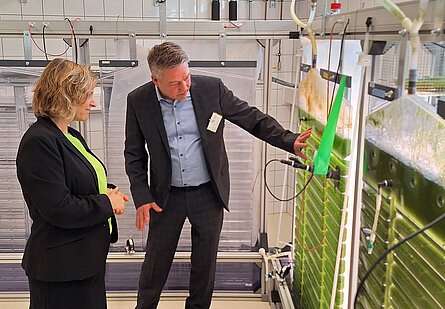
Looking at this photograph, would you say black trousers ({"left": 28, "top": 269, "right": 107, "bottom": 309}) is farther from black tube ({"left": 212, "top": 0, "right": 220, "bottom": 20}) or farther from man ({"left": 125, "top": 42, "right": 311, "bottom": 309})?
black tube ({"left": 212, "top": 0, "right": 220, "bottom": 20})

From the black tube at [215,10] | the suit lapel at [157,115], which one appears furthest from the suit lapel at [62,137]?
the black tube at [215,10]

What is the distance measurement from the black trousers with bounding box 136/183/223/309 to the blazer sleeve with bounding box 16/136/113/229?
2.38ft

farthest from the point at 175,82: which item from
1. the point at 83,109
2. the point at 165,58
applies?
the point at 83,109

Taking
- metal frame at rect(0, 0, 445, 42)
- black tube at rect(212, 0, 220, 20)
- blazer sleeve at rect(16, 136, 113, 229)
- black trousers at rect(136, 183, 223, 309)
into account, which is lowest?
black trousers at rect(136, 183, 223, 309)

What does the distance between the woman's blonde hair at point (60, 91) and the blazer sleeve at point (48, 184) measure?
0.12 m

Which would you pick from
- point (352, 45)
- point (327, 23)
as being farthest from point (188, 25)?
point (352, 45)

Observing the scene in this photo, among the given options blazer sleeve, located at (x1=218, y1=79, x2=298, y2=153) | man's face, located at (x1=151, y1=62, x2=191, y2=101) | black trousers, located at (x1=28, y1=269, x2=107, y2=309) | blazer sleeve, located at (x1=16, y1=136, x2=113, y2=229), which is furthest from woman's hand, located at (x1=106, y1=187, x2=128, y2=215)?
blazer sleeve, located at (x1=218, y1=79, x2=298, y2=153)

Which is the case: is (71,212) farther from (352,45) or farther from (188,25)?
(188,25)

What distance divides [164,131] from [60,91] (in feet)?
2.26

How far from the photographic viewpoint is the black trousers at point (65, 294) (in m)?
1.87

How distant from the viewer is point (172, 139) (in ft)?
7.91

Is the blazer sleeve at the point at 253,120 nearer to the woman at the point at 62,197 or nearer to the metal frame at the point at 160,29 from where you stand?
the metal frame at the point at 160,29

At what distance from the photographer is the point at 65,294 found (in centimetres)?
189

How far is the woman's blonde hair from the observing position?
1775mm
